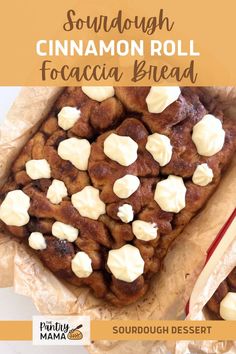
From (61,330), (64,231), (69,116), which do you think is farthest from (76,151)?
(61,330)

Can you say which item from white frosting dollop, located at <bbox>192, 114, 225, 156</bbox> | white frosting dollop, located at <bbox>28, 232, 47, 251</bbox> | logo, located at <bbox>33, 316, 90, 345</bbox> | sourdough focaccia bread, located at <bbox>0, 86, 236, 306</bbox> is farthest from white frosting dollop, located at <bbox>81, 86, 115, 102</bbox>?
logo, located at <bbox>33, 316, 90, 345</bbox>

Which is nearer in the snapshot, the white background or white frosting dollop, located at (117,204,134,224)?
white frosting dollop, located at (117,204,134,224)

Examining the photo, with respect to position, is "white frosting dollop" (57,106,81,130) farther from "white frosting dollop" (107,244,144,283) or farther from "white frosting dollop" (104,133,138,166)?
"white frosting dollop" (107,244,144,283)

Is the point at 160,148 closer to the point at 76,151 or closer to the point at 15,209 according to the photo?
the point at 76,151

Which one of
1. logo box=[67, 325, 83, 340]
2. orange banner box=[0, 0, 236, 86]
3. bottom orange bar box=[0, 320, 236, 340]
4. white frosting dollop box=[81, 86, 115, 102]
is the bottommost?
logo box=[67, 325, 83, 340]

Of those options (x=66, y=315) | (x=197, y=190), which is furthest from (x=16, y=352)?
(x=197, y=190)

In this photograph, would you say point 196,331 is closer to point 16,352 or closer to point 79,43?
point 16,352
